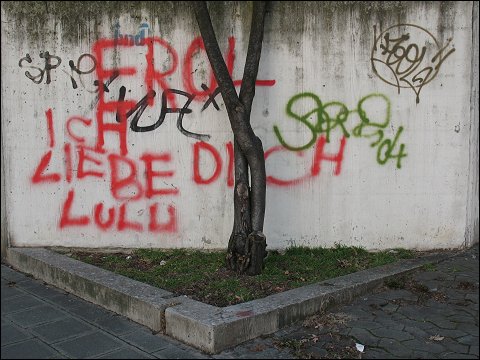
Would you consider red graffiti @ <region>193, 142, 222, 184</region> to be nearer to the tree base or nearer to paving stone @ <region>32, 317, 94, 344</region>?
the tree base

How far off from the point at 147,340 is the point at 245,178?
5.88ft

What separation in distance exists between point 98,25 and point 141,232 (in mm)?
2433

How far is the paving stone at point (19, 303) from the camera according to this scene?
492 cm

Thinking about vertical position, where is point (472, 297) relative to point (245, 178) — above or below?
below

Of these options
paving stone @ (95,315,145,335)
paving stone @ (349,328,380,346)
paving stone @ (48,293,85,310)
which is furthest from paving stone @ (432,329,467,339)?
paving stone @ (48,293,85,310)

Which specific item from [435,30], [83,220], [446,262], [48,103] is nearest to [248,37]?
[435,30]

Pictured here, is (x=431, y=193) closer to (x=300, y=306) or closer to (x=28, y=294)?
(x=300, y=306)

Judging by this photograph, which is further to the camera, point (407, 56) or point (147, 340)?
point (407, 56)

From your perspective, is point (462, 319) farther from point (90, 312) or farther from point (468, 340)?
point (90, 312)

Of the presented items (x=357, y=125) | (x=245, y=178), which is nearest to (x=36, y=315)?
(x=245, y=178)

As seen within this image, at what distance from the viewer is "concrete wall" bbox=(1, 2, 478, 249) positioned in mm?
5941

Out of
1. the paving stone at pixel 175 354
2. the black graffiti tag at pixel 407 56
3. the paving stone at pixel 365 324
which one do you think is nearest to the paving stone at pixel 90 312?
the paving stone at pixel 175 354

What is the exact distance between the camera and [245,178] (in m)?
5.19

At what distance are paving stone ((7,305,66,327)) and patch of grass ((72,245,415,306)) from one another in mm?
769
